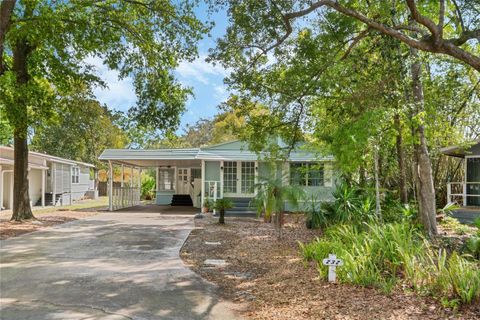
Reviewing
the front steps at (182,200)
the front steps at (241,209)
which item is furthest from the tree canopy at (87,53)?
the front steps at (182,200)

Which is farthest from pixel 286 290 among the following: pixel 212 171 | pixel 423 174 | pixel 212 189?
pixel 212 171

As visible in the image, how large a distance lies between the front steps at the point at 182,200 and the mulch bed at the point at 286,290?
48.4ft

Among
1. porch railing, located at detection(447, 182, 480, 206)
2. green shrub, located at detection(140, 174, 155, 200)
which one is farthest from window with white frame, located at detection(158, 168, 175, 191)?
porch railing, located at detection(447, 182, 480, 206)

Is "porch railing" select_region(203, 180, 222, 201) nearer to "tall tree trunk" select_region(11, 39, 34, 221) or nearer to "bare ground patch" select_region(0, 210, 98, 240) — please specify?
"bare ground patch" select_region(0, 210, 98, 240)

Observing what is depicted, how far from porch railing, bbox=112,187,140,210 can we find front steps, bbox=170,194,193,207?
2443 millimetres

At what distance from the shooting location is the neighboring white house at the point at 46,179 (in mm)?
22484

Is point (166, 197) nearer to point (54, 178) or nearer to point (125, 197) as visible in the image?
point (125, 197)

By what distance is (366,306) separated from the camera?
16.4ft

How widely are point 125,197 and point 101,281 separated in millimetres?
18043

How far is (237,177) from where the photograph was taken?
20.9 metres

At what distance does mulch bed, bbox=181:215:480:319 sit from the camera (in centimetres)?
483

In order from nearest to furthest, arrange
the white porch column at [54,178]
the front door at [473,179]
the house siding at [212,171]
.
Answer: the front door at [473,179], the house siding at [212,171], the white porch column at [54,178]

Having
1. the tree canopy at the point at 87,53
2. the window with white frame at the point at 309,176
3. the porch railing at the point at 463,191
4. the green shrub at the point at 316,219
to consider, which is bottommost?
the green shrub at the point at 316,219

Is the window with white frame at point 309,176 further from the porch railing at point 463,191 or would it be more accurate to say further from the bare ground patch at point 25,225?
the bare ground patch at point 25,225
